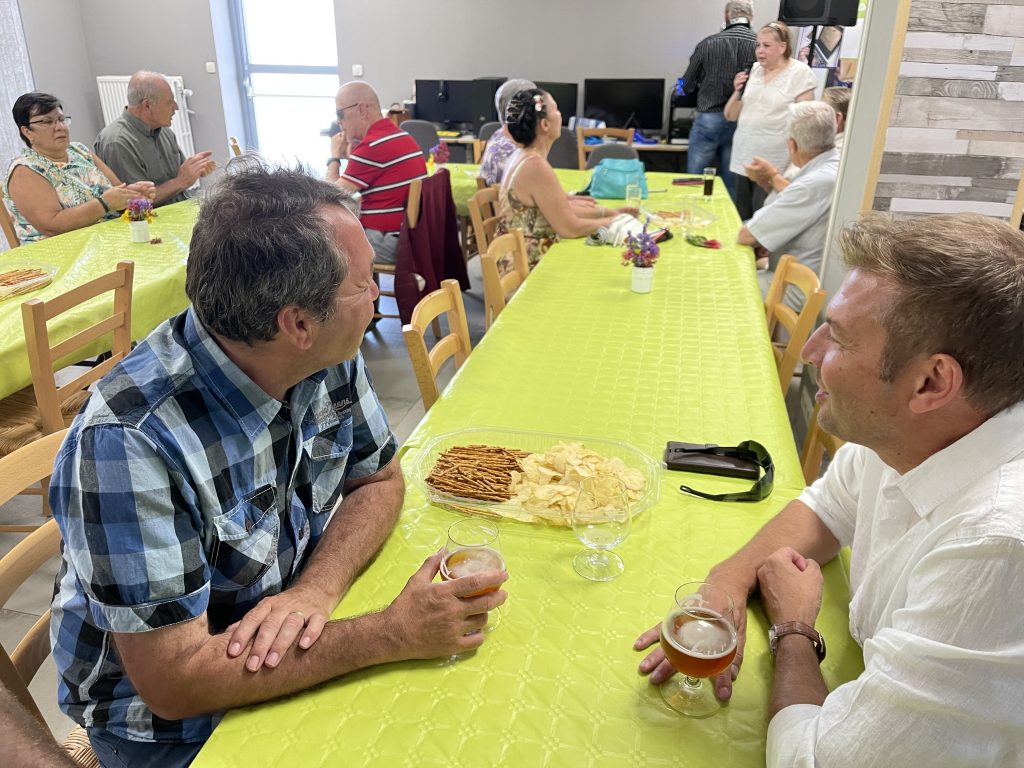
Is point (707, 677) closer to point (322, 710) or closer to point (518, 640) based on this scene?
point (518, 640)

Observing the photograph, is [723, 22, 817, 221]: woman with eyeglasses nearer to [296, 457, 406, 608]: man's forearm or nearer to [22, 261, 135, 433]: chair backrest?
[22, 261, 135, 433]: chair backrest

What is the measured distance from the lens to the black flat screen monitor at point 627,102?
24.1 ft

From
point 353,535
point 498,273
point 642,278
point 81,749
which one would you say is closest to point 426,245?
point 498,273

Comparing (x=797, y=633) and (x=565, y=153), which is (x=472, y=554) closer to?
(x=797, y=633)

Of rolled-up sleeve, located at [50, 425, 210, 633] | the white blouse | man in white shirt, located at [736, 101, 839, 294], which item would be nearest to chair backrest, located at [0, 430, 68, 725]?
rolled-up sleeve, located at [50, 425, 210, 633]

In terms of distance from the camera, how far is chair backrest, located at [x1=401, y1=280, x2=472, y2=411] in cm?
184

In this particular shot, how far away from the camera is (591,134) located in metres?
6.96

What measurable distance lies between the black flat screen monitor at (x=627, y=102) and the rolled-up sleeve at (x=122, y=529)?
7.38 meters

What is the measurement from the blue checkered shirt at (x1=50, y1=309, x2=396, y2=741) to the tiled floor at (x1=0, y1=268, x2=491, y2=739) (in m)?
1.03

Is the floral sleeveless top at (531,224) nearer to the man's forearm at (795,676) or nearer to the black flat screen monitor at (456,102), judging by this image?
the man's forearm at (795,676)

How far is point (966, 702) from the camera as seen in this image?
711mm

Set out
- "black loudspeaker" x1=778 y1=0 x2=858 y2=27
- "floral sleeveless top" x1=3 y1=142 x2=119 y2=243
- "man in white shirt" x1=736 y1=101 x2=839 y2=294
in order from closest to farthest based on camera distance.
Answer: "man in white shirt" x1=736 y1=101 x2=839 y2=294
"floral sleeveless top" x1=3 y1=142 x2=119 y2=243
"black loudspeaker" x1=778 y1=0 x2=858 y2=27

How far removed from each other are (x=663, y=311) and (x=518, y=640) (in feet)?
5.22

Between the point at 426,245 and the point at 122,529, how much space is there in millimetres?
3355
